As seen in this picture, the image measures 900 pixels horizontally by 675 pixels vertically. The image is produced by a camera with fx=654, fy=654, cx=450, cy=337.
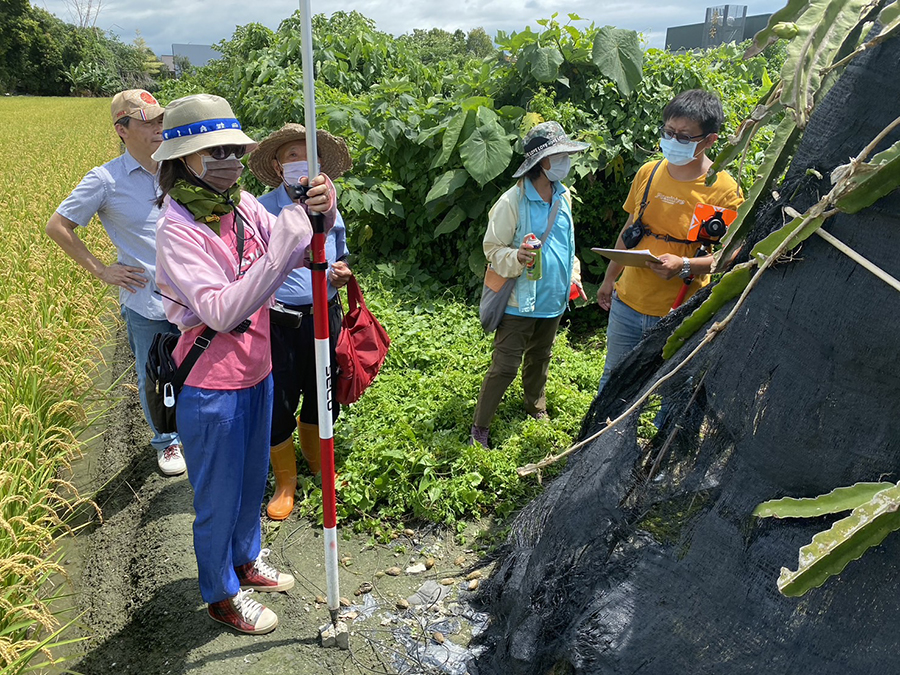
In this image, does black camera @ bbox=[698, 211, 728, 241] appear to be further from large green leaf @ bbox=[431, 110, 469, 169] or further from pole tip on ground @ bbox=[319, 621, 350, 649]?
large green leaf @ bbox=[431, 110, 469, 169]

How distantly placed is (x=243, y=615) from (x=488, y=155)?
3.77m

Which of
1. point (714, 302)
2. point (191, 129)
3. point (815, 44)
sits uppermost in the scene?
point (815, 44)

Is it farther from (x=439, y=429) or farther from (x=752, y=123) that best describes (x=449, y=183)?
(x=752, y=123)

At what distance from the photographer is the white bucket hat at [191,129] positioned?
6.98 feet

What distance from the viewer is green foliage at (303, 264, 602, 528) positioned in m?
3.35

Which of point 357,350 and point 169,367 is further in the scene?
point 357,350

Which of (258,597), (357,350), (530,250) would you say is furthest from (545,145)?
→ (258,597)

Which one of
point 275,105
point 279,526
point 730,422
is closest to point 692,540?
point 730,422

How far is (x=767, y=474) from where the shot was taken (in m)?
1.18

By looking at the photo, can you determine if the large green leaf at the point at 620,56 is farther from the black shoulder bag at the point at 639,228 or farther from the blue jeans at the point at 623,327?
the blue jeans at the point at 623,327

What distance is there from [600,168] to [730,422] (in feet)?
14.0

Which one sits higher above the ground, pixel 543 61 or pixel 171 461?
pixel 543 61

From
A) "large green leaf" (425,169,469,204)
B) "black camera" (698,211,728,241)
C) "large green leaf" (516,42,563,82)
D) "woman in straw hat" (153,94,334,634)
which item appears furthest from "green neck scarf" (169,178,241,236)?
"large green leaf" (516,42,563,82)

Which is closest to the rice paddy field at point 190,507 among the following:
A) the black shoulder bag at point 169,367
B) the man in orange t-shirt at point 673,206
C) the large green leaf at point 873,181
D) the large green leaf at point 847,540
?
the black shoulder bag at point 169,367
